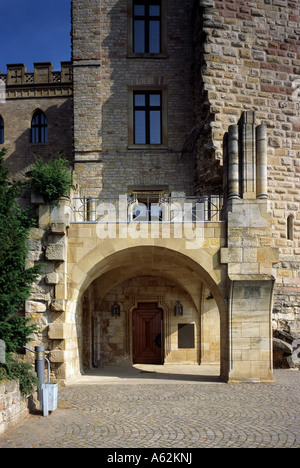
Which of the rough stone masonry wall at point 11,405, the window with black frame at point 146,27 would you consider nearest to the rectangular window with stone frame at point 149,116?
the window with black frame at point 146,27

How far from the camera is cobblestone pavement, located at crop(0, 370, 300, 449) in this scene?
222 inches

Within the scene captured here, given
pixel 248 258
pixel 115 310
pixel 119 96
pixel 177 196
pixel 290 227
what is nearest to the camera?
pixel 248 258

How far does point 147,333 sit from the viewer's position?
14398mm

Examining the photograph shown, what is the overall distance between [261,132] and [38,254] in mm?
5619

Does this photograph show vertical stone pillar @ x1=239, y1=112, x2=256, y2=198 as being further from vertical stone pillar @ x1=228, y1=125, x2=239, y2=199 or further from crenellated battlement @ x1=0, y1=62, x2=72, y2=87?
crenellated battlement @ x1=0, y1=62, x2=72, y2=87

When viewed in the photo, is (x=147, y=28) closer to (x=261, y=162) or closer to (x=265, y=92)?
(x=265, y=92)

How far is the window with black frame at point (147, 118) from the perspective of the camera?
15.3m

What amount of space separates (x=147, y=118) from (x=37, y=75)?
655cm

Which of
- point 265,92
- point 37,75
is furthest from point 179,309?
point 37,75

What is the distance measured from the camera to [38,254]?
31.9ft

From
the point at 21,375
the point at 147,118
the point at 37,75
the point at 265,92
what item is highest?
the point at 37,75

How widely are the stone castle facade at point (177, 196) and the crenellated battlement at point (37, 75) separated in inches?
161

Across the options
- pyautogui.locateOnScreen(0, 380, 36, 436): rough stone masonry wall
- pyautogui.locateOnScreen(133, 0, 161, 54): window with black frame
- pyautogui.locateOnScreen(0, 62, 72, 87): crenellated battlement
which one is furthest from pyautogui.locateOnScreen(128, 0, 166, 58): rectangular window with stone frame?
pyautogui.locateOnScreen(0, 380, 36, 436): rough stone masonry wall

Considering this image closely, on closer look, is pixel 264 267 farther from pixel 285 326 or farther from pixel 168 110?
pixel 168 110
